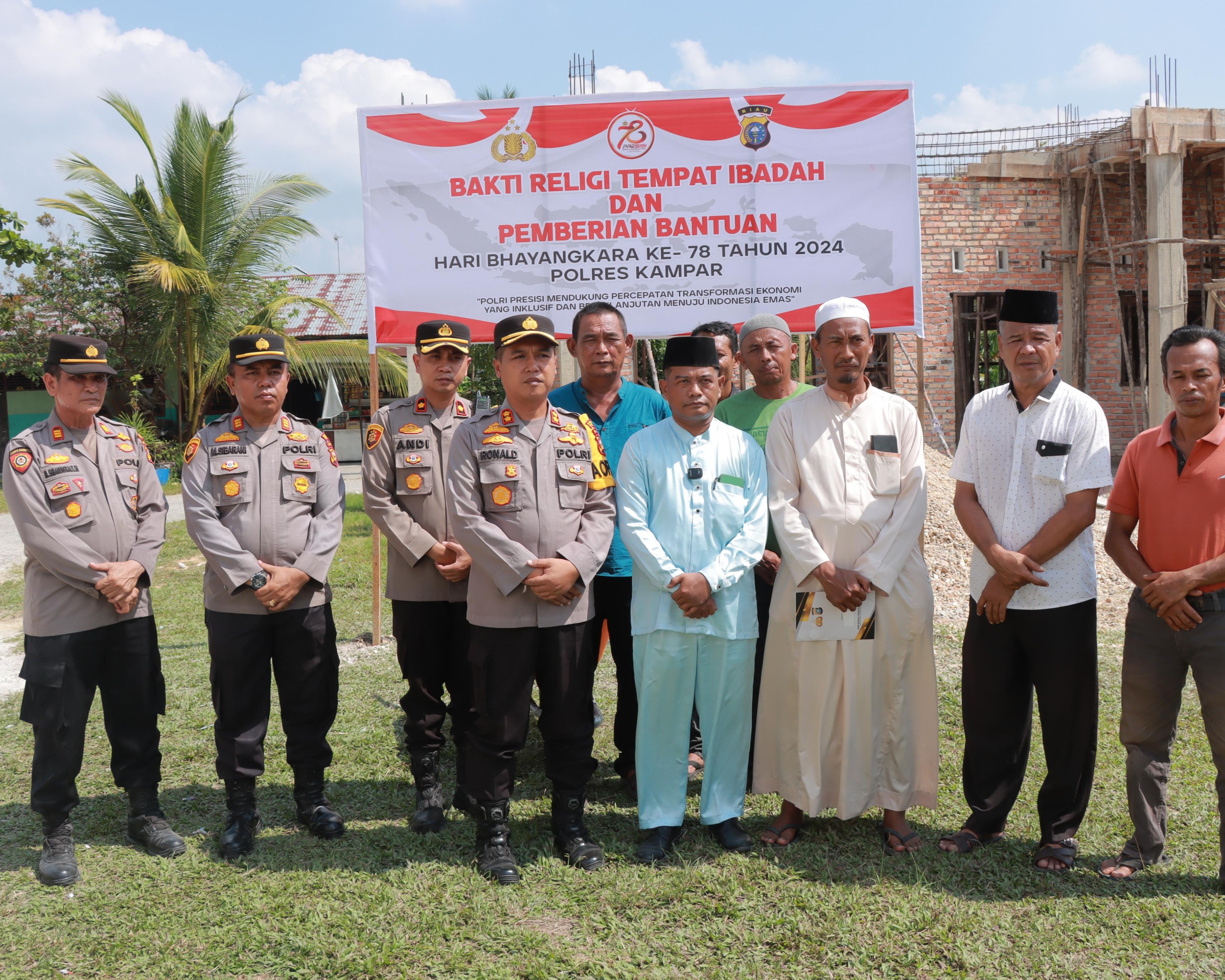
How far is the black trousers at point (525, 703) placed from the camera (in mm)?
3387

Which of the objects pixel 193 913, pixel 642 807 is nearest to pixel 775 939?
pixel 642 807

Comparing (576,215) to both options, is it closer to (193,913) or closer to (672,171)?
(672,171)

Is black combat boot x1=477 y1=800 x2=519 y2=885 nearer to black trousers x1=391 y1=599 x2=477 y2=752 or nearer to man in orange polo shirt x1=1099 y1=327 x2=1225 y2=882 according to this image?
black trousers x1=391 y1=599 x2=477 y2=752

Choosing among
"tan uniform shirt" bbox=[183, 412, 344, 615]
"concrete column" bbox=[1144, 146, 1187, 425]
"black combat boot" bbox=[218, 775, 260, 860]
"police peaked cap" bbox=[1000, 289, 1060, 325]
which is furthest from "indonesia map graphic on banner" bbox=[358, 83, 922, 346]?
"concrete column" bbox=[1144, 146, 1187, 425]

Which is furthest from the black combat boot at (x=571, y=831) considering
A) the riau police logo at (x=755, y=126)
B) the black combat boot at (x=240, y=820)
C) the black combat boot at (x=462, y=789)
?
the riau police logo at (x=755, y=126)

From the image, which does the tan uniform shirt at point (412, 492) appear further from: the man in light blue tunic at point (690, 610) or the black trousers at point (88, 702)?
the black trousers at point (88, 702)

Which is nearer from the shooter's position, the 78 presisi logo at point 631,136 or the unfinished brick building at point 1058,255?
the 78 presisi logo at point 631,136

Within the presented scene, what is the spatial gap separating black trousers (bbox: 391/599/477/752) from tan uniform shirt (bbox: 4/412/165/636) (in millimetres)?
1015

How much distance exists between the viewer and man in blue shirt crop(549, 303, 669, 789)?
3908 millimetres

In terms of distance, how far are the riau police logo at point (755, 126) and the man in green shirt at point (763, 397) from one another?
5.62ft

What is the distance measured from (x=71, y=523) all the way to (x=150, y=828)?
4.03 feet

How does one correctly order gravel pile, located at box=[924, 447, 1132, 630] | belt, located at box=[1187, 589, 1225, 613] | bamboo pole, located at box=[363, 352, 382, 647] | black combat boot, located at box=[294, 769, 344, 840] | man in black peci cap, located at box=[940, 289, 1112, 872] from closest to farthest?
belt, located at box=[1187, 589, 1225, 613]
man in black peci cap, located at box=[940, 289, 1112, 872]
black combat boot, located at box=[294, 769, 344, 840]
bamboo pole, located at box=[363, 352, 382, 647]
gravel pile, located at box=[924, 447, 1132, 630]

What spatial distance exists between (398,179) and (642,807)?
3.93 m

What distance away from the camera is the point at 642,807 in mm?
3473
